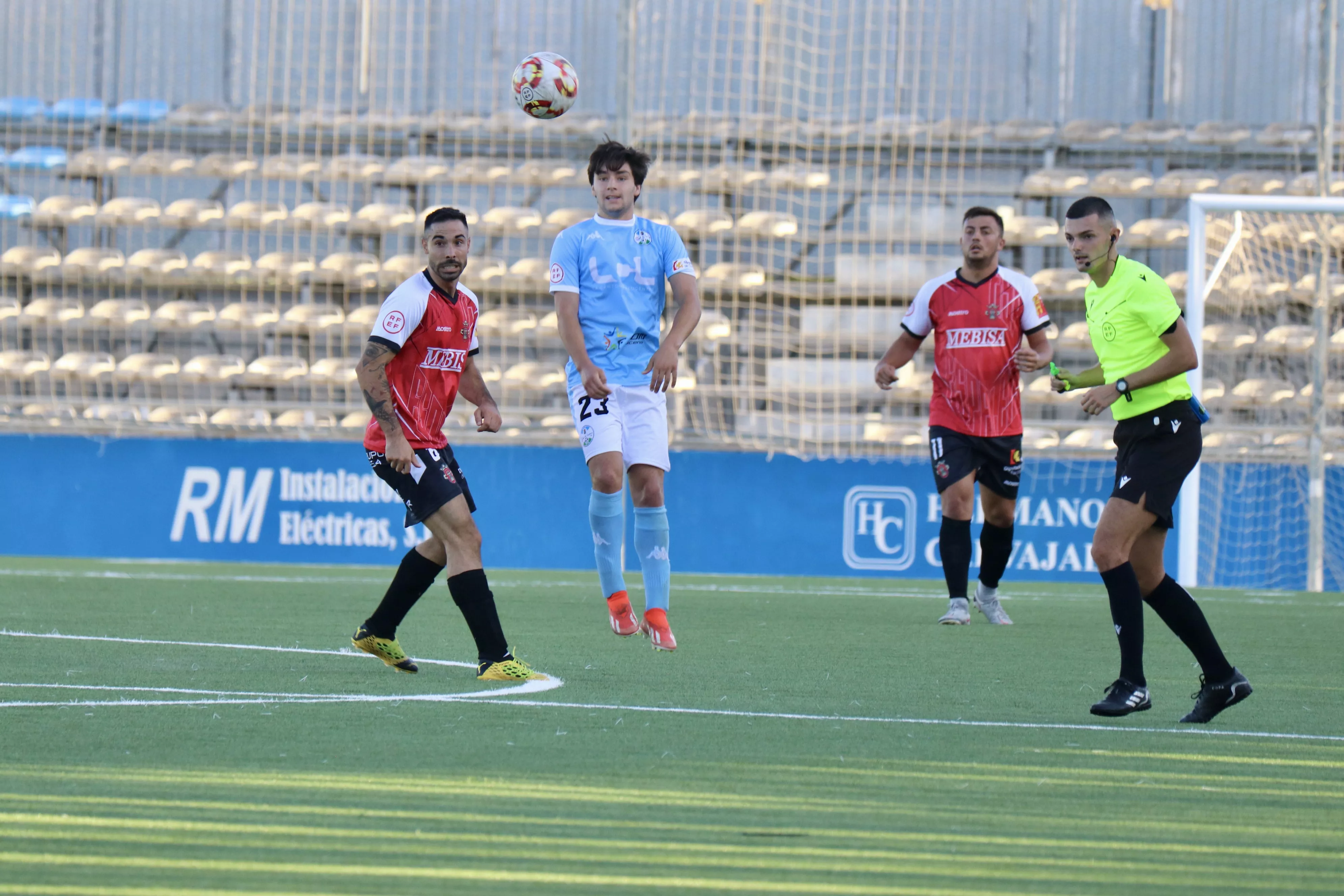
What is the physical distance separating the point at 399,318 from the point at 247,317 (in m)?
10.4

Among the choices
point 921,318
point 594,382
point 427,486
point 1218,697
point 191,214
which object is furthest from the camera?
point 191,214

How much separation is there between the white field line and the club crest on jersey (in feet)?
3.98

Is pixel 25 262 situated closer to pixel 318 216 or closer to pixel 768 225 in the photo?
pixel 318 216

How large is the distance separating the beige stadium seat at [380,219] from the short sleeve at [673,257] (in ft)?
30.4

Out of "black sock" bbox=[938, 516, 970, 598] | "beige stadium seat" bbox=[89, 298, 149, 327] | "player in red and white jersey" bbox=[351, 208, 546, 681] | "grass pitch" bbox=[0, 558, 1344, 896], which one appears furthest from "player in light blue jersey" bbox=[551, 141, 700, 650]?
"beige stadium seat" bbox=[89, 298, 149, 327]

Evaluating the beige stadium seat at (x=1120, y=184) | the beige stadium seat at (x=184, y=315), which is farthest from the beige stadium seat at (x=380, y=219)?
the beige stadium seat at (x=1120, y=184)

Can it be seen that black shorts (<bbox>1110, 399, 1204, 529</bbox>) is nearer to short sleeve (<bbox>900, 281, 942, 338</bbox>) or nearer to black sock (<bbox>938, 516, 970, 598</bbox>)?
black sock (<bbox>938, 516, 970, 598</bbox>)

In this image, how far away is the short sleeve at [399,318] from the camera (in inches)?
Answer: 198

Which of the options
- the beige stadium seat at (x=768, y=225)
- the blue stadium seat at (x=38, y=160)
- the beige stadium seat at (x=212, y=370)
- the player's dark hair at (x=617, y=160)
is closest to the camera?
the player's dark hair at (x=617, y=160)

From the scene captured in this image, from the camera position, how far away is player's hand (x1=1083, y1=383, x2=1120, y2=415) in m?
4.47

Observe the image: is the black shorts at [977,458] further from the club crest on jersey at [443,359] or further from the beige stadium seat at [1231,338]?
the beige stadium seat at [1231,338]

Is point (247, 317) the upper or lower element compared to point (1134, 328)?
upper

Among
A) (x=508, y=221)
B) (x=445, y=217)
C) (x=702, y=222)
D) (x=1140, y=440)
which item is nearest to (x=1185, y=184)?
(x=702, y=222)

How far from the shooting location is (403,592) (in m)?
5.20
